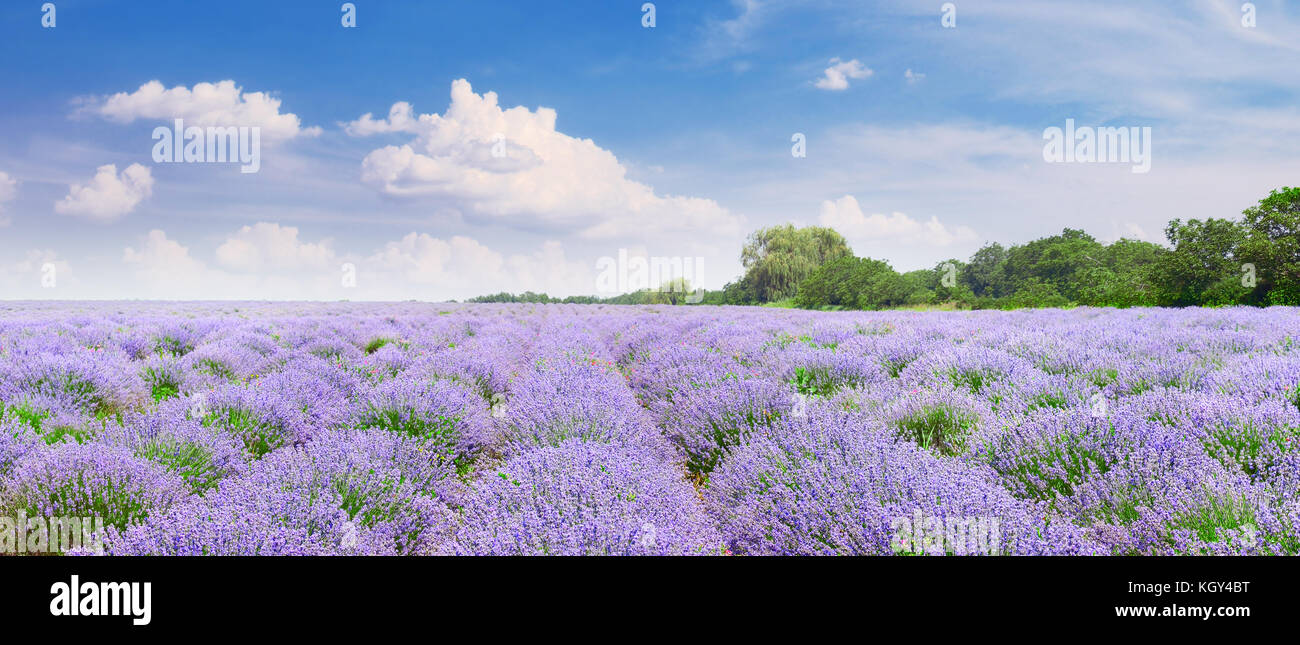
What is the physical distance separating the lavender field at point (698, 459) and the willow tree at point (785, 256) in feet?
127

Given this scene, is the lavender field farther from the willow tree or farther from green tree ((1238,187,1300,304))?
the willow tree

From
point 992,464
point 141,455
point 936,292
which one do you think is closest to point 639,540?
point 992,464

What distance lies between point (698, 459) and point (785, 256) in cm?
4142

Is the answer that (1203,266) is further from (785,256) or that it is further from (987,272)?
(987,272)

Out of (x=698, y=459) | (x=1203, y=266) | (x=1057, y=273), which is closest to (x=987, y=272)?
(x=1057, y=273)

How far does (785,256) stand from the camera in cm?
4288

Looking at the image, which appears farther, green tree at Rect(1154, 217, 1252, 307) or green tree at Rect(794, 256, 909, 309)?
green tree at Rect(794, 256, 909, 309)

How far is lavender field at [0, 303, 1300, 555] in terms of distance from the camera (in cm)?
168

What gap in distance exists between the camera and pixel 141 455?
8.37ft

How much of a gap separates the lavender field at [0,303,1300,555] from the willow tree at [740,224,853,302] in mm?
38856

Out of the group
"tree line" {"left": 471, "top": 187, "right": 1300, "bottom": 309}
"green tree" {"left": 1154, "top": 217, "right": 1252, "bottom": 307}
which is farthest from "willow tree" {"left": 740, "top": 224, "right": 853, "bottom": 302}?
"green tree" {"left": 1154, "top": 217, "right": 1252, "bottom": 307}

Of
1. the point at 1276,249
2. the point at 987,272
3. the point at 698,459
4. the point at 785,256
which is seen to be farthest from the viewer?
the point at 987,272
